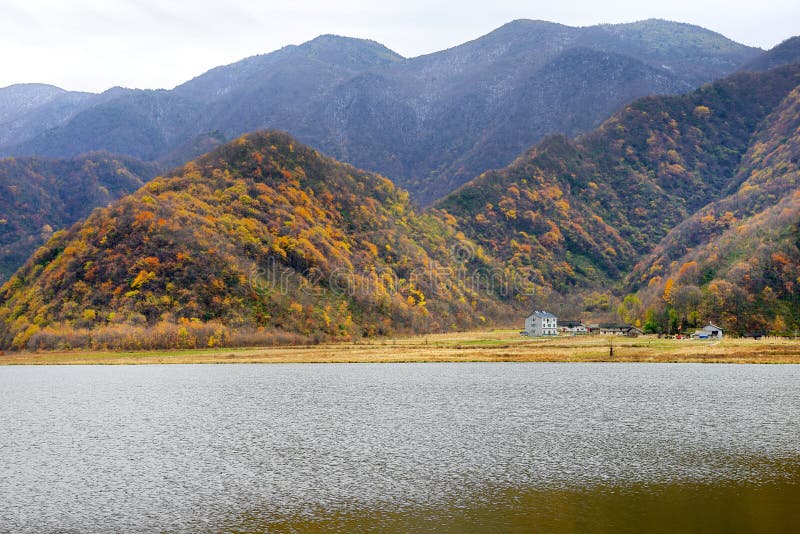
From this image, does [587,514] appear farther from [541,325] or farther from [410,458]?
[541,325]

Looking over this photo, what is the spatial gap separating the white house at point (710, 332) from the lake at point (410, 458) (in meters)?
56.8

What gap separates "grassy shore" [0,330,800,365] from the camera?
367 feet

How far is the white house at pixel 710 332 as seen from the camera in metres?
136

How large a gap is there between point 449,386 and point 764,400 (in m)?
34.0

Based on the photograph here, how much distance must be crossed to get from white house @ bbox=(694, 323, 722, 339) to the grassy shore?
7443mm

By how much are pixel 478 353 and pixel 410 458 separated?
83.8 m

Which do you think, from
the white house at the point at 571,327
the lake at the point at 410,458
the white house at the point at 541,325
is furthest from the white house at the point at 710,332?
the lake at the point at 410,458

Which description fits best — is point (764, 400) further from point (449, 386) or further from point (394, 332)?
point (394, 332)

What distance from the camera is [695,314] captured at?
486 ft

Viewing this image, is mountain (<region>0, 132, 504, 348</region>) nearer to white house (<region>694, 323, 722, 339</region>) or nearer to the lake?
the lake

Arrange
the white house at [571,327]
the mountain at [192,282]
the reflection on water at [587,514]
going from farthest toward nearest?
the white house at [571,327] < the mountain at [192,282] < the reflection on water at [587,514]

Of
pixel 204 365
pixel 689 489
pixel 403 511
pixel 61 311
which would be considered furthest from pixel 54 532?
pixel 61 311

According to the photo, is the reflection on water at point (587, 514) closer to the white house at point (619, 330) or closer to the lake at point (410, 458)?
the lake at point (410, 458)

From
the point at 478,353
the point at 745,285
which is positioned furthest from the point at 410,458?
the point at 745,285
